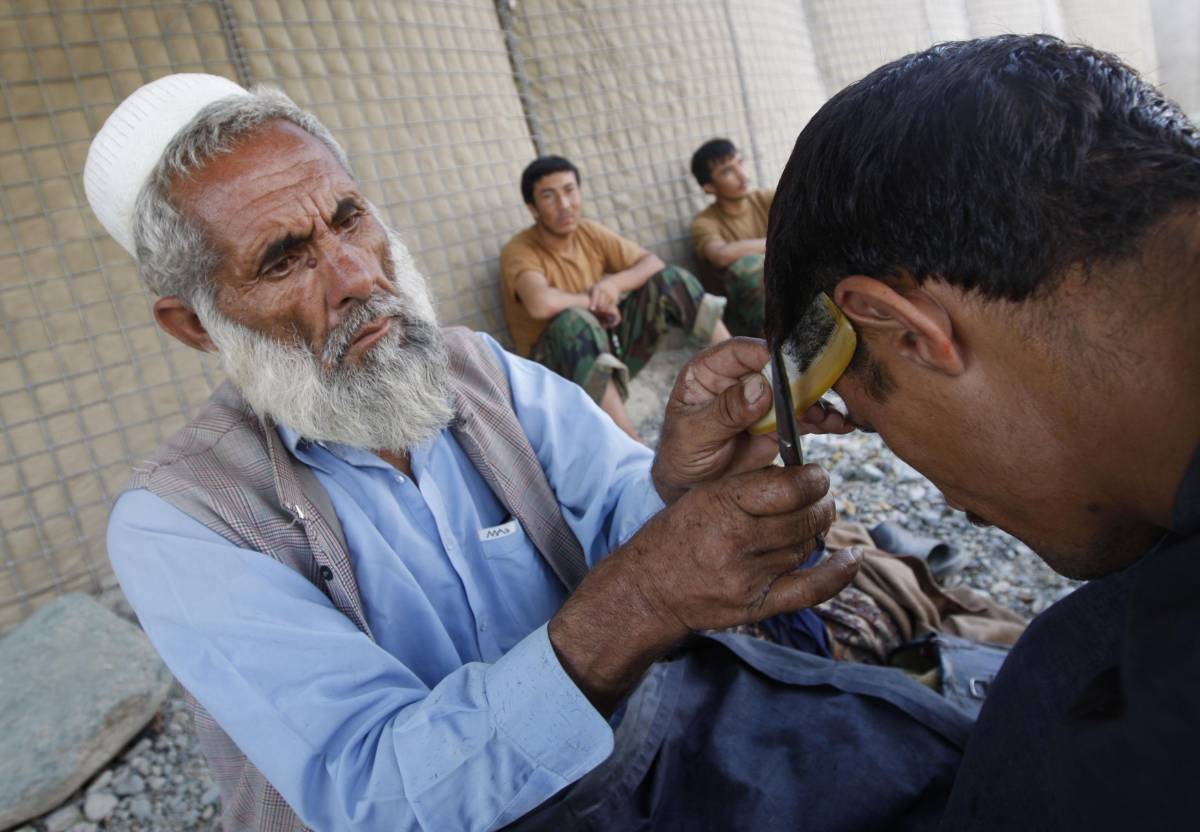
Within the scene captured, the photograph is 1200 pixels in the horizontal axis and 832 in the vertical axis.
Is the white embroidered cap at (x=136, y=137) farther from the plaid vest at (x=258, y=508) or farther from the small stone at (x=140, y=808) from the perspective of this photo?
the small stone at (x=140, y=808)

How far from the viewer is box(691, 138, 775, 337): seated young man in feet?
17.5

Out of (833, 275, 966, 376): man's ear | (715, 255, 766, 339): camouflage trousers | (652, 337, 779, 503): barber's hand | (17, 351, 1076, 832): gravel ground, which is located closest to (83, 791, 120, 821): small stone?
(17, 351, 1076, 832): gravel ground

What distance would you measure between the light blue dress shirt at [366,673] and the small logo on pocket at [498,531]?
0.07 metres

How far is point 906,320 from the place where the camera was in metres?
0.90

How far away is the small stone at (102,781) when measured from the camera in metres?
2.54

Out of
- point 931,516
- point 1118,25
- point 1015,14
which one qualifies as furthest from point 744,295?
point 1118,25

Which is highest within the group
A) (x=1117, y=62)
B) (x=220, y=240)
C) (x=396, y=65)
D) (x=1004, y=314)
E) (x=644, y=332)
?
(x=396, y=65)

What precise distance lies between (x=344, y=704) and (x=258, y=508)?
39cm

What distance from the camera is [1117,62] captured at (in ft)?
2.85

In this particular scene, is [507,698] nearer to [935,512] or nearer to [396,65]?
[935,512]

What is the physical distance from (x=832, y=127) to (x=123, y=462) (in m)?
3.73

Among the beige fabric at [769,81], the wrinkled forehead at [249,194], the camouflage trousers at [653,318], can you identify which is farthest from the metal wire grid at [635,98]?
the wrinkled forehead at [249,194]

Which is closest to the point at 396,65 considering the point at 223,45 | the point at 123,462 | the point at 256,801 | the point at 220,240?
the point at 223,45

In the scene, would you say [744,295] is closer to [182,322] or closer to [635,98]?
[635,98]
